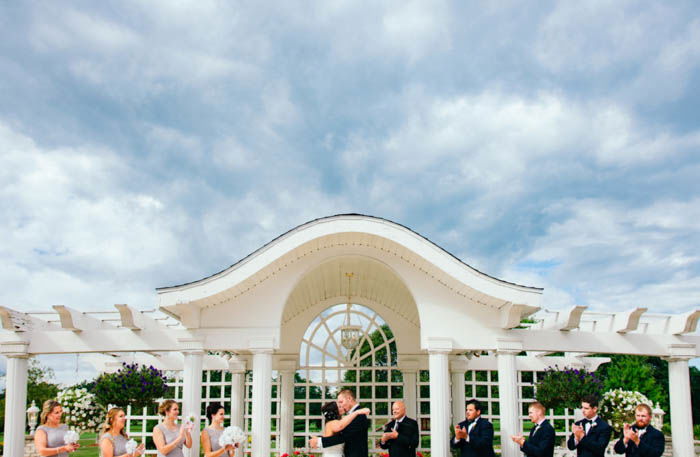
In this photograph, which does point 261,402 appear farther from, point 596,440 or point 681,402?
point 681,402

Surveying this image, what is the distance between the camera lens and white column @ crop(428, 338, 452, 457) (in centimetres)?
1007

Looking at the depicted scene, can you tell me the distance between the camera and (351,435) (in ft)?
21.9

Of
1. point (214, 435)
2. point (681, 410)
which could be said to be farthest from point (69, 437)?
point (681, 410)

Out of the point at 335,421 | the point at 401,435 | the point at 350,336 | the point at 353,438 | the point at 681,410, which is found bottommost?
the point at 681,410

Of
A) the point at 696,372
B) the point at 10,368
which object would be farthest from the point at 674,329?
the point at 696,372

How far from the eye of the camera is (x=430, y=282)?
34.9ft

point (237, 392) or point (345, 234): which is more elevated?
point (345, 234)

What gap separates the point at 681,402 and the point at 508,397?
3.62 metres

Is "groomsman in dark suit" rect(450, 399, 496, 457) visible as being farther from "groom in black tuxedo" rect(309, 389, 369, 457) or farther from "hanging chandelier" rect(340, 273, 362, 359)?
"hanging chandelier" rect(340, 273, 362, 359)

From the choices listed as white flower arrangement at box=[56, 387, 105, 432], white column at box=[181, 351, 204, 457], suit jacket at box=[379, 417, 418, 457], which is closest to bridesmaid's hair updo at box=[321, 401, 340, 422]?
suit jacket at box=[379, 417, 418, 457]

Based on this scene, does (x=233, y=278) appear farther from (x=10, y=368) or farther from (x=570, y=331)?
(x=570, y=331)

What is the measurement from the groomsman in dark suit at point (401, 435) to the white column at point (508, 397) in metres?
3.05

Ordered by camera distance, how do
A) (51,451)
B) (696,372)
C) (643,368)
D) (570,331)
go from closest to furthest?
(51,451), (570,331), (643,368), (696,372)

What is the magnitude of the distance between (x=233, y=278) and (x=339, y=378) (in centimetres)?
562
